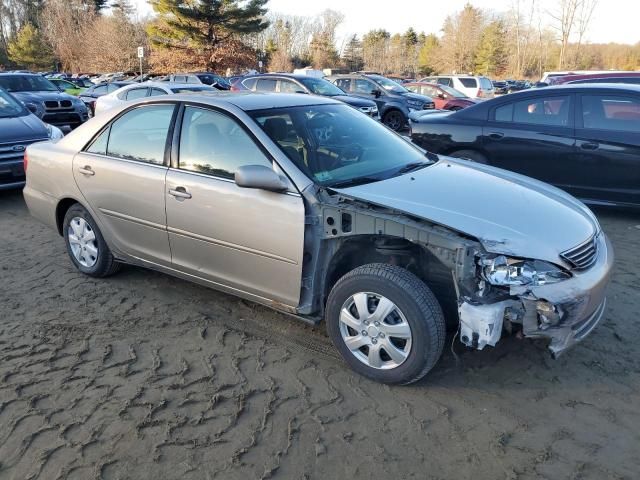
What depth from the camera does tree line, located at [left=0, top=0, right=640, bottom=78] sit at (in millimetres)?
44812

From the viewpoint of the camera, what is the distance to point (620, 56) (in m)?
51.5

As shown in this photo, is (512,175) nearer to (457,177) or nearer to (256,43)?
(457,177)

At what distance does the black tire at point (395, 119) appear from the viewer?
15797 mm

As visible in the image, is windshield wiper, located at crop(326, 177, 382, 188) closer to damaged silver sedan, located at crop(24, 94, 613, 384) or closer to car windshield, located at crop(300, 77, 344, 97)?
damaged silver sedan, located at crop(24, 94, 613, 384)

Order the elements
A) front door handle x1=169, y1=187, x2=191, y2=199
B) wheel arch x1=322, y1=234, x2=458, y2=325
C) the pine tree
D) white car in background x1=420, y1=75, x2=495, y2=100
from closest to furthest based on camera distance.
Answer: wheel arch x1=322, y1=234, x2=458, y2=325, front door handle x1=169, y1=187, x2=191, y2=199, white car in background x1=420, y1=75, x2=495, y2=100, the pine tree

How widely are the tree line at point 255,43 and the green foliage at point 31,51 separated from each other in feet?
0.36

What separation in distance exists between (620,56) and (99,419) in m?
59.7

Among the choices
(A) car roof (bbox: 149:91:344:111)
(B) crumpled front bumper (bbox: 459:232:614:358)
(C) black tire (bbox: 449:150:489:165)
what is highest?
(A) car roof (bbox: 149:91:344:111)

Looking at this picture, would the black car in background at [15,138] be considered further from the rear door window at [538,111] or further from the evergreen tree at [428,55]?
the evergreen tree at [428,55]

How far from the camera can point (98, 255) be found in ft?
15.5

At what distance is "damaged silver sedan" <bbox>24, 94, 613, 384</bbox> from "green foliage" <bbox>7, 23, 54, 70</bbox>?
65401mm

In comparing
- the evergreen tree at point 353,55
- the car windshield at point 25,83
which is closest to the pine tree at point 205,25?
the evergreen tree at point 353,55

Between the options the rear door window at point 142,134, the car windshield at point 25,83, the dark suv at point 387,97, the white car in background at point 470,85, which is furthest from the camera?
the white car in background at point 470,85

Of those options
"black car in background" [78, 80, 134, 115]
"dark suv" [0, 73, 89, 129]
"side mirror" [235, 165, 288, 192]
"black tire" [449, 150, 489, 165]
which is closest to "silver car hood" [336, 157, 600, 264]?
"side mirror" [235, 165, 288, 192]
